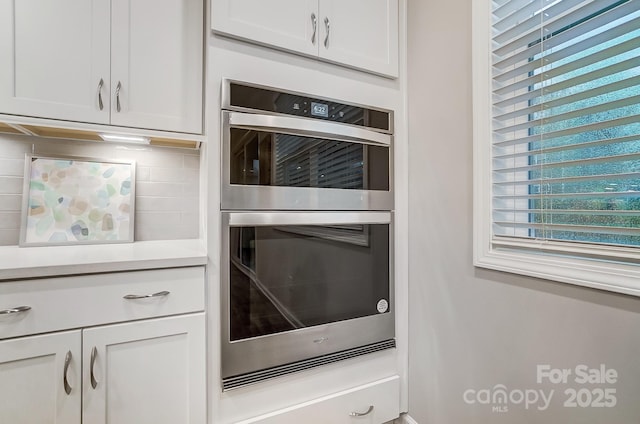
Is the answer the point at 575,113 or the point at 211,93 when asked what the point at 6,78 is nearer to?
the point at 211,93

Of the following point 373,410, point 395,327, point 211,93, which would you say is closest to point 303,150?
point 211,93

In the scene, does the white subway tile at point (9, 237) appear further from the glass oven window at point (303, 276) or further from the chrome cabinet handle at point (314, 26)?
the chrome cabinet handle at point (314, 26)

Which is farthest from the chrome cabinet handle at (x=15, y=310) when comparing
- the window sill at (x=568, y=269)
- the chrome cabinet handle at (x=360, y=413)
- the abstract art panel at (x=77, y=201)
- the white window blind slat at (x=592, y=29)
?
the white window blind slat at (x=592, y=29)

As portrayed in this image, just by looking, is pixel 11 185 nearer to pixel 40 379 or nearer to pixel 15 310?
pixel 15 310

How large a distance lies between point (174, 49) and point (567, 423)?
1929mm

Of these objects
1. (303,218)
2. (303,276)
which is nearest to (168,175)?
(303,218)

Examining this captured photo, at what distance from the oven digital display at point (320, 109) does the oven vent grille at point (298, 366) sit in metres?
1.10

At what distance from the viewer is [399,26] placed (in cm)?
156

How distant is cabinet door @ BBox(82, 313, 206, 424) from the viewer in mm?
971

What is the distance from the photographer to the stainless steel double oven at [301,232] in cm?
118

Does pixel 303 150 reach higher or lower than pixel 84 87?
lower

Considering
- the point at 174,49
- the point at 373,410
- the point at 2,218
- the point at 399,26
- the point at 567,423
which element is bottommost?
the point at 373,410

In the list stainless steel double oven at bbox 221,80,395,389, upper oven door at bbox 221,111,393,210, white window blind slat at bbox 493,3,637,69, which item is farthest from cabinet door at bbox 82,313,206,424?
white window blind slat at bbox 493,3,637,69

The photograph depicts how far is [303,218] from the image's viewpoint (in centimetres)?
130
